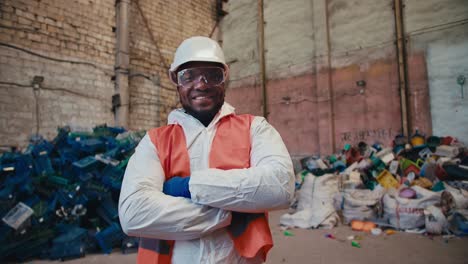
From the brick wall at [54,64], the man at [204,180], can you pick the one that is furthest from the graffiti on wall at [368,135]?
the man at [204,180]

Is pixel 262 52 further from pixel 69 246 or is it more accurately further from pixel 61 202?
pixel 69 246

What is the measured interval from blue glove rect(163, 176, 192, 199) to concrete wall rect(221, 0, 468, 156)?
625 cm

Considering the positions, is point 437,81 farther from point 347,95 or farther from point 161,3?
point 161,3

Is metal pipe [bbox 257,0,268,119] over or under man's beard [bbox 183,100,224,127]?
over

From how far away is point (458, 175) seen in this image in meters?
4.17

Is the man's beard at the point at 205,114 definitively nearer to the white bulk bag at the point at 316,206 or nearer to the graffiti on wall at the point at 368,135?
the white bulk bag at the point at 316,206

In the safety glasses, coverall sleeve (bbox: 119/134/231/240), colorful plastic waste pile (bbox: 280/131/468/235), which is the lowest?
colorful plastic waste pile (bbox: 280/131/468/235)

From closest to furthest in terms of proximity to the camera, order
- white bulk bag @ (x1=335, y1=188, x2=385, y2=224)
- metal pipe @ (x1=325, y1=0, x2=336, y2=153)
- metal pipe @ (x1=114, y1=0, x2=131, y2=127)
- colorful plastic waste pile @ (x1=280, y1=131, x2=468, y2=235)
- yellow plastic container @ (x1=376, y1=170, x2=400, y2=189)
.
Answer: colorful plastic waste pile @ (x1=280, y1=131, x2=468, y2=235), white bulk bag @ (x1=335, y1=188, x2=385, y2=224), yellow plastic container @ (x1=376, y1=170, x2=400, y2=189), metal pipe @ (x1=114, y1=0, x2=131, y2=127), metal pipe @ (x1=325, y1=0, x2=336, y2=153)

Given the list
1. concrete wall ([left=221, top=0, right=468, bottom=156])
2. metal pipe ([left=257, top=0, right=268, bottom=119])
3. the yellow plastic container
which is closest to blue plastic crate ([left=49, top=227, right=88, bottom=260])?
the yellow plastic container

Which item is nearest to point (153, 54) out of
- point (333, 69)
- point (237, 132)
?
point (333, 69)

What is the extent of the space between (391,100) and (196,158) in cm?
626

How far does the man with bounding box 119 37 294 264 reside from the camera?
0.94m

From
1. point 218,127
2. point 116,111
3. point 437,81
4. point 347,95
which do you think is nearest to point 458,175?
point 437,81

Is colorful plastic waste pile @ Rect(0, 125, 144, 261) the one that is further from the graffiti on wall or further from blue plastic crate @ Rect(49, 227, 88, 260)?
the graffiti on wall
